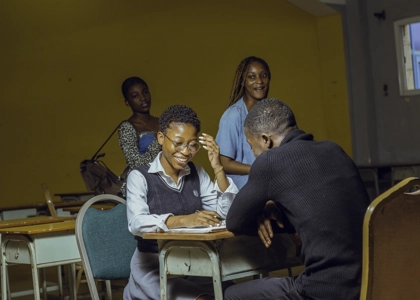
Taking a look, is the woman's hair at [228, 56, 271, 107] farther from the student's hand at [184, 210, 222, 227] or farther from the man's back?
the man's back

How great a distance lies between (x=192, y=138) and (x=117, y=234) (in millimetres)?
642

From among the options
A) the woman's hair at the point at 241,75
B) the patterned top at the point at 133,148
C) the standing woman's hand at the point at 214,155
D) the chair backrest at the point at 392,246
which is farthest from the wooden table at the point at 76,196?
the chair backrest at the point at 392,246

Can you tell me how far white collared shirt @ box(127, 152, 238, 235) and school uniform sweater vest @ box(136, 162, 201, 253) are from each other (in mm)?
20

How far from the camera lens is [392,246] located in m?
2.19

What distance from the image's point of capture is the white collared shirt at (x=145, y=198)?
2.96 metres

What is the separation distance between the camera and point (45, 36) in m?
→ 8.38

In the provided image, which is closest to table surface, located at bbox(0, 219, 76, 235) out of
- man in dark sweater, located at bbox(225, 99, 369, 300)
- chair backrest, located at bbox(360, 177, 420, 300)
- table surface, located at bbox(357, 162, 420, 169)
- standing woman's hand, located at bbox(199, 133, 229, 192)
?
standing woman's hand, located at bbox(199, 133, 229, 192)

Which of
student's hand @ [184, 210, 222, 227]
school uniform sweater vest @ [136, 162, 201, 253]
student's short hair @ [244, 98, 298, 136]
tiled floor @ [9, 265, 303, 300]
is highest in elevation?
student's short hair @ [244, 98, 298, 136]

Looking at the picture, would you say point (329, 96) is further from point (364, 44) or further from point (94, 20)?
point (94, 20)

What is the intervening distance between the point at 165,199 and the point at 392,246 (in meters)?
1.26

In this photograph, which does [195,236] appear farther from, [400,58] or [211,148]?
[400,58]

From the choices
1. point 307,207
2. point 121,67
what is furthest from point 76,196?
point 307,207

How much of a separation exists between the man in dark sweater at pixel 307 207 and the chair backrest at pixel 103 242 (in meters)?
0.87

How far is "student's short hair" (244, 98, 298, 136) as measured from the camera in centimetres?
270
